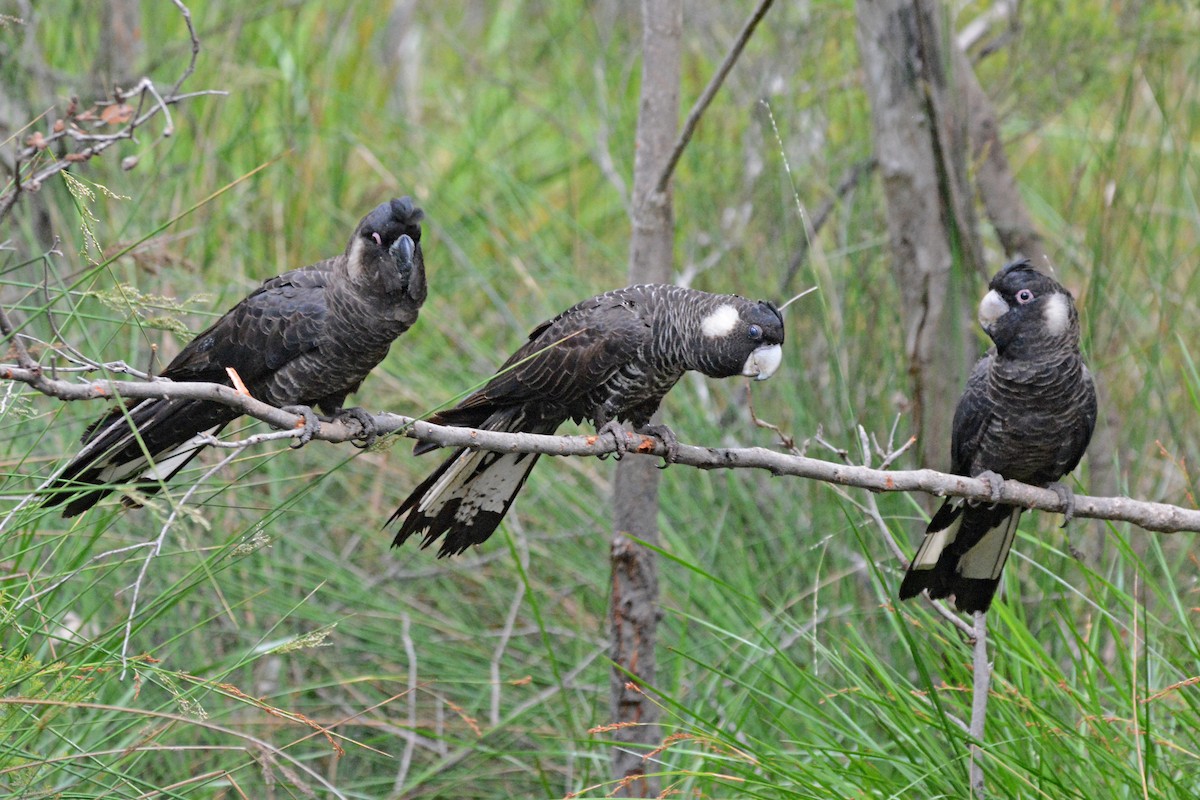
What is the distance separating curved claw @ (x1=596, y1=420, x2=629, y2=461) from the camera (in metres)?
3.31

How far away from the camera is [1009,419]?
3650 millimetres

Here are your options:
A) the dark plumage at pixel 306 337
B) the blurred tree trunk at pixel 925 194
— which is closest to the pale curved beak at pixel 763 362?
the dark plumage at pixel 306 337

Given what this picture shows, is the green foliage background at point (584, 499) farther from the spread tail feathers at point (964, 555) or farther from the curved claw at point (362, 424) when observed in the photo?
the curved claw at point (362, 424)

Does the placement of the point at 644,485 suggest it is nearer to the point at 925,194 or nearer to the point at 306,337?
the point at 306,337

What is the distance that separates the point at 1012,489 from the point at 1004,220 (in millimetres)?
1688

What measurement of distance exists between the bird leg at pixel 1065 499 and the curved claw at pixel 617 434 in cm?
128

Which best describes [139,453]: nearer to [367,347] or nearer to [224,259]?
[367,347]

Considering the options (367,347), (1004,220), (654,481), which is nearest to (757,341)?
(654,481)

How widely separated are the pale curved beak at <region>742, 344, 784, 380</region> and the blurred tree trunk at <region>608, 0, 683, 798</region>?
708mm

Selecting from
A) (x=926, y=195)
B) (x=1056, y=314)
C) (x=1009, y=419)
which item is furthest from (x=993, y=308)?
(x=926, y=195)

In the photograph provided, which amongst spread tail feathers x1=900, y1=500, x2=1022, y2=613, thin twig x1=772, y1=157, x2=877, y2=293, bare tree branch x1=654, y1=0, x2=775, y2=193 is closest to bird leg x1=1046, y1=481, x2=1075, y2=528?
spread tail feathers x1=900, y1=500, x2=1022, y2=613

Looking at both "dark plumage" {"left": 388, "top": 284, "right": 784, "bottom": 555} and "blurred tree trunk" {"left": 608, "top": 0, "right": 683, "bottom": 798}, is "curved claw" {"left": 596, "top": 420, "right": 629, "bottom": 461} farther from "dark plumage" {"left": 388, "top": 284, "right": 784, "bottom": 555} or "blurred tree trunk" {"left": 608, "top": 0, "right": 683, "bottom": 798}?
"blurred tree trunk" {"left": 608, "top": 0, "right": 683, "bottom": 798}

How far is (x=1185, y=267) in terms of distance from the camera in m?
6.46

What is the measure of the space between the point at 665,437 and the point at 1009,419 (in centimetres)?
111
